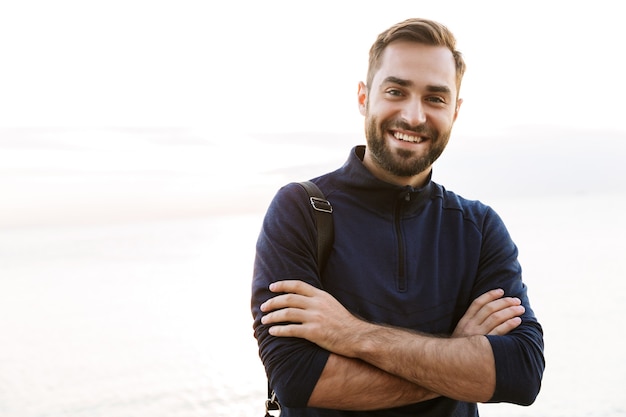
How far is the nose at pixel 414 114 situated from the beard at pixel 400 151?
0.9 inches

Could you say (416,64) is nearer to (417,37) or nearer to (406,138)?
(417,37)

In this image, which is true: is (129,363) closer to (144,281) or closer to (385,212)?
(385,212)

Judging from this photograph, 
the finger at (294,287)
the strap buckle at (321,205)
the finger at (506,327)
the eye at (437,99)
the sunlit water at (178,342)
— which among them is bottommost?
the sunlit water at (178,342)

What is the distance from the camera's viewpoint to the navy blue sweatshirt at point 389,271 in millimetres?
2611

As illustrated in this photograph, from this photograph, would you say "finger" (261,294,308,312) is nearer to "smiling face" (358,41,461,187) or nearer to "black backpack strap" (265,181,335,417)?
"black backpack strap" (265,181,335,417)

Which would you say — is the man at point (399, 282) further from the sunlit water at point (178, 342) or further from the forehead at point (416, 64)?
the sunlit water at point (178, 342)

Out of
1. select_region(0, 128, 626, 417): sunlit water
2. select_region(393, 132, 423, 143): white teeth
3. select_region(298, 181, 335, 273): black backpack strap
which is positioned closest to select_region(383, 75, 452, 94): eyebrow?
select_region(393, 132, 423, 143): white teeth

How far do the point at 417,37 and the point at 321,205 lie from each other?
907 millimetres

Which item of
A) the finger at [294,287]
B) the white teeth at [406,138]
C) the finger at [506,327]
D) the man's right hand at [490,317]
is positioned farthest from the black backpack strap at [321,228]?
the finger at [506,327]

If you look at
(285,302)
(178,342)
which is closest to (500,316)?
(285,302)

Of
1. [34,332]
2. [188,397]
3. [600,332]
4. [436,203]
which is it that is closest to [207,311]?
[34,332]

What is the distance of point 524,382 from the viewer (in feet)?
8.62

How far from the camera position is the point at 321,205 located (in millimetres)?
2758

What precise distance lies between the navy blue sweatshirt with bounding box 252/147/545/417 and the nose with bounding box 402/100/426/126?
304 millimetres
